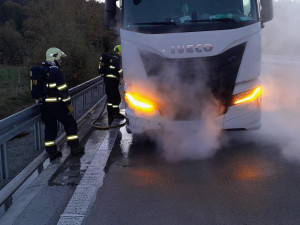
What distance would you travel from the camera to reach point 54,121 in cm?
602

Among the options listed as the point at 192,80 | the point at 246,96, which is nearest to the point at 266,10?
the point at 246,96

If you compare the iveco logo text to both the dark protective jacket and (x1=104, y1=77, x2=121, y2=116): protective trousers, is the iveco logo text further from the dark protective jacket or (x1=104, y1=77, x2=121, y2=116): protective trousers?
(x1=104, y1=77, x2=121, y2=116): protective trousers

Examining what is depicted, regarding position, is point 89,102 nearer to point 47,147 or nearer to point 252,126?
point 47,147

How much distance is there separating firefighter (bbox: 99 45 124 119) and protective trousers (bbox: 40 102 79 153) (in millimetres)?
3129

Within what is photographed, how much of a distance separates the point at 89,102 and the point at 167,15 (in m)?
6.57

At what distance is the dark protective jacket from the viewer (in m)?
5.69

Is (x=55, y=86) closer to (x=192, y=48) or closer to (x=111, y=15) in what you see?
(x=111, y=15)

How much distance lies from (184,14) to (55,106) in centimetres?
235

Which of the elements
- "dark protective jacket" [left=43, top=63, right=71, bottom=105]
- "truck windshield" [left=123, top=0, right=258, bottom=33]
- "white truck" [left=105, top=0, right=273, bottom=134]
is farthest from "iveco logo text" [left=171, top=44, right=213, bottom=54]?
"dark protective jacket" [left=43, top=63, right=71, bottom=105]

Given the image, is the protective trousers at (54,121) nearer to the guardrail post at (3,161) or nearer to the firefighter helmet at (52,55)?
the firefighter helmet at (52,55)

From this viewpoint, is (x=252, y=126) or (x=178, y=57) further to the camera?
(x=252, y=126)

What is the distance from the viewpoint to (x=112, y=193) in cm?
441

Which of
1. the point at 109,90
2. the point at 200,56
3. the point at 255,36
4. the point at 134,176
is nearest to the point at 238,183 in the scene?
the point at 134,176

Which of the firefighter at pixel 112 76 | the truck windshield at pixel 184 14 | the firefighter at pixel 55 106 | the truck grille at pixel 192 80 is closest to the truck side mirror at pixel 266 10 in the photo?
the truck windshield at pixel 184 14
